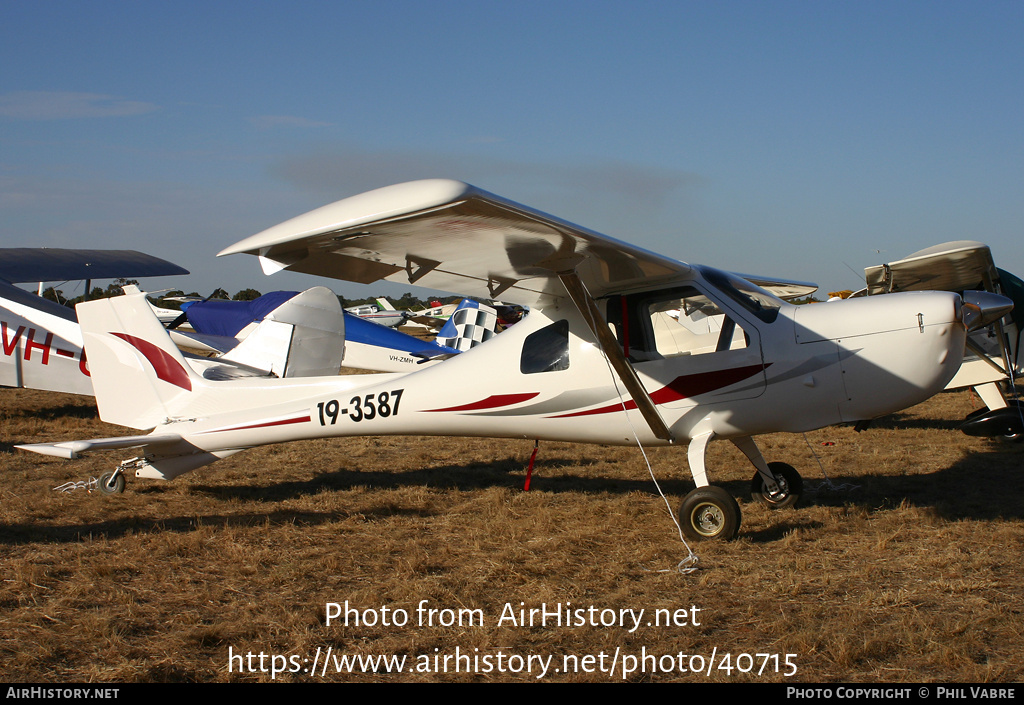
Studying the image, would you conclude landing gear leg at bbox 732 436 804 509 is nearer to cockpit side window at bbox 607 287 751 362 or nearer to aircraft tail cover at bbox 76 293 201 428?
cockpit side window at bbox 607 287 751 362

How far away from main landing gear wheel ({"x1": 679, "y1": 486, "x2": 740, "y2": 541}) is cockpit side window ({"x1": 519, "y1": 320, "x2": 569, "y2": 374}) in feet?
4.60

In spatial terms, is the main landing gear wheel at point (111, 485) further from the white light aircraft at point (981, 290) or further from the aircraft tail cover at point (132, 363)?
the white light aircraft at point (981, 290)

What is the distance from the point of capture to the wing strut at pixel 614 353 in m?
4.84

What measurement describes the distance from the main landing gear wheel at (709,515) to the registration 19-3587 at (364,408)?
8.06 feet

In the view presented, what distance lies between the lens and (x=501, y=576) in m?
4.40

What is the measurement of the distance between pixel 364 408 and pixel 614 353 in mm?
2205

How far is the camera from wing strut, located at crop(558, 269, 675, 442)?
4840 mm

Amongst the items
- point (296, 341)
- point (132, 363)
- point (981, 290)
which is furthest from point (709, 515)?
point (981, 290)

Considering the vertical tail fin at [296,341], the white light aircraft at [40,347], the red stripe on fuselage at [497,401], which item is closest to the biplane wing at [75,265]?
the white light aircraft at [40,347]

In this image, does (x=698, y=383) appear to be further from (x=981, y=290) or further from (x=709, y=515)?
(x=981, y=290)

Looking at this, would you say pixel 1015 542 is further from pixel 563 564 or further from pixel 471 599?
pixel 471 599

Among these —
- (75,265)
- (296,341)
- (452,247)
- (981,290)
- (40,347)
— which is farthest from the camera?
(75,265)

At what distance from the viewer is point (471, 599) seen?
4.00 meters
